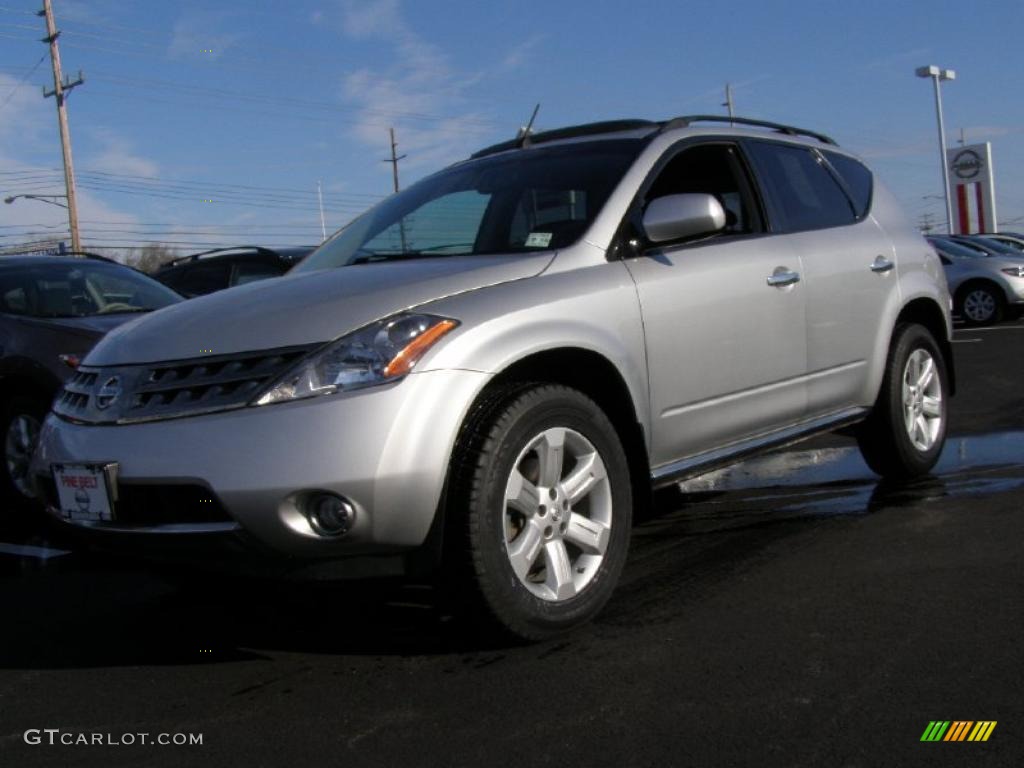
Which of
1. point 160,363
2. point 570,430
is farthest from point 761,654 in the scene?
point 160,363

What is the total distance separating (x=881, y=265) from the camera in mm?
5359

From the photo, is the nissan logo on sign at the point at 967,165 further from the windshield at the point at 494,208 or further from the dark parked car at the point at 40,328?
the windshield at the point at 494,208

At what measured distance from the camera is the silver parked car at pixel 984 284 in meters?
17.8

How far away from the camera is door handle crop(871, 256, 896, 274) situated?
530cm

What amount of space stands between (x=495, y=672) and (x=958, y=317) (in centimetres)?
1738

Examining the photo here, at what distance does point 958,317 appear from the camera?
18.9 meters

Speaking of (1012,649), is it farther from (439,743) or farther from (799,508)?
(799,508)

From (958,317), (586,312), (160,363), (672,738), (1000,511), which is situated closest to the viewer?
(672,738)

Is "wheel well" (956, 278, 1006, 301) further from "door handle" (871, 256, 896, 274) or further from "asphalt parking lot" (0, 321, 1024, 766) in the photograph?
"asphalt parking lot" (0, 321, 1024, 766)

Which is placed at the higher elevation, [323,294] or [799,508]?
A: [323,294]

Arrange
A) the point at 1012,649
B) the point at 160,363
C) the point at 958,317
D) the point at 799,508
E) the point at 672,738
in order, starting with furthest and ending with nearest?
the point at 958,317
the point at 799,508
the point at 160,363
the point at 1012,649
the point at 672,738

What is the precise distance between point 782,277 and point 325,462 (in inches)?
90.9

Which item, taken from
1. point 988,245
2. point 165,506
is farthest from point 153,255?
point 165,506

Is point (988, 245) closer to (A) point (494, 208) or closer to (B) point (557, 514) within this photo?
(A) point (494, 208)
